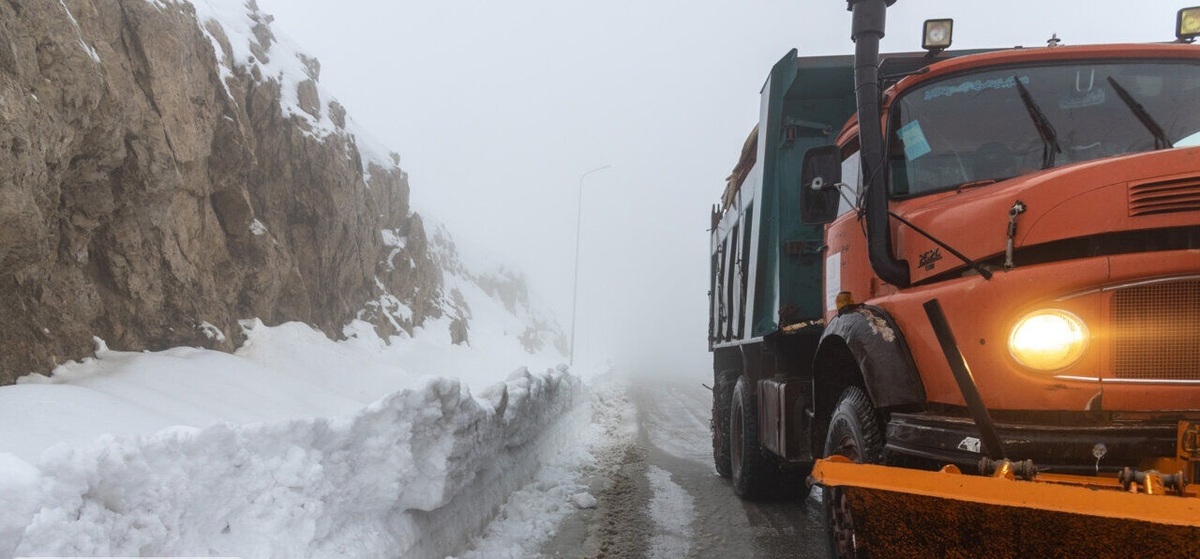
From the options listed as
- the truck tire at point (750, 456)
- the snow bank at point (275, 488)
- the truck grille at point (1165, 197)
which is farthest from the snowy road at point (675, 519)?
the truck grille at point (1165, 197)

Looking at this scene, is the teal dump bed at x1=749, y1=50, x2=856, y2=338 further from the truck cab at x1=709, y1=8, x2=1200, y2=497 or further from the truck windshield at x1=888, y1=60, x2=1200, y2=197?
the truck windshield at x1=888, y1=60, x2=1200, y2=197

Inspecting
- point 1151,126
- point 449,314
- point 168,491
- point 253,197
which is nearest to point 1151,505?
point 1151,126

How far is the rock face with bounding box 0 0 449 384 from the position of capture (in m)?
7.57

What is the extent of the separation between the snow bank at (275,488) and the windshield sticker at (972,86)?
132 inches

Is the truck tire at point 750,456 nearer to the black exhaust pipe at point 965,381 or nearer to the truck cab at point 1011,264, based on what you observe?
the truck cab at point 1011,264

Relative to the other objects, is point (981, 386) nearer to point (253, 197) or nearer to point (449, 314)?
point (253, 197)

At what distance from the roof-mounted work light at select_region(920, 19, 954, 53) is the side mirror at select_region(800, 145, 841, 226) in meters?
0.81

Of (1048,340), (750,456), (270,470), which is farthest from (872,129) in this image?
(750,456)

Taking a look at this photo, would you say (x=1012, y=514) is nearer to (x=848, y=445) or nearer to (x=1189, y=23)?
(x=848, y=445)

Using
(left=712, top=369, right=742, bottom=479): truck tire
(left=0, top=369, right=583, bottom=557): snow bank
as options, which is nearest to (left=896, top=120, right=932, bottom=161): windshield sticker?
(left=0, top=369, right=583, bottom=557): snow bank

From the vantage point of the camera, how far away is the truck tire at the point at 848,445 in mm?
2789

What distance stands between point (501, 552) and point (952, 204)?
11.9ft

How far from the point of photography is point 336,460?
11.2 ft

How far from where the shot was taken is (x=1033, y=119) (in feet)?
10.1
